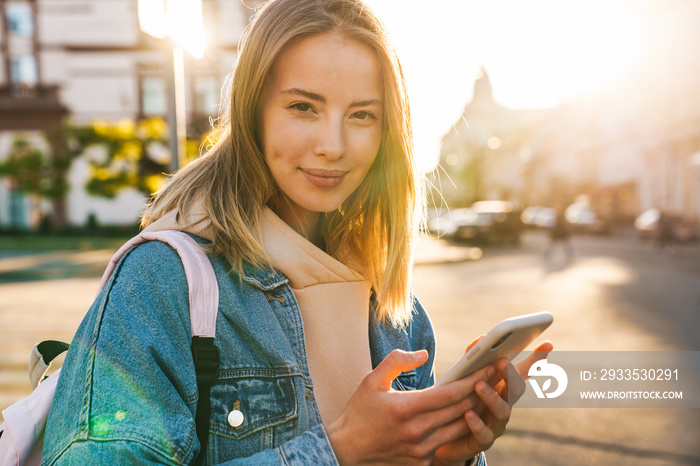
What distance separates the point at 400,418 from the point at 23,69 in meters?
35.9

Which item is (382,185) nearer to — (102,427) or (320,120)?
(320,120)

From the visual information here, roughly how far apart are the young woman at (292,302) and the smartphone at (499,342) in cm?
3

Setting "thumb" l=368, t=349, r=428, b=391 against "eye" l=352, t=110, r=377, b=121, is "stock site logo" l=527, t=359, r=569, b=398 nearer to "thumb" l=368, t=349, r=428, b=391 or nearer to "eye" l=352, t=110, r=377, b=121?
"thumb" l=368, t=349, r=428, b=391

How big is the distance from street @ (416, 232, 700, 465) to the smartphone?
0.93 metres

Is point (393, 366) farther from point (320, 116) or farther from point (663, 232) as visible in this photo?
point (663, 232)

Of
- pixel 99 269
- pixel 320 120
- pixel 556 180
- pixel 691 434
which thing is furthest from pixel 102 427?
pixel 556 180

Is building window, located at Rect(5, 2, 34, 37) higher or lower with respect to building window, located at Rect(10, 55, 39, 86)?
higher

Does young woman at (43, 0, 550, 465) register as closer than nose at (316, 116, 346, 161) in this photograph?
Yes

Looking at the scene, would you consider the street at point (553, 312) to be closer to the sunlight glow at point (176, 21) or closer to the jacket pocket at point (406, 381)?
the jacket pocket at point (406, 381)

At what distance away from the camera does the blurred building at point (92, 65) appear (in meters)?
29.9

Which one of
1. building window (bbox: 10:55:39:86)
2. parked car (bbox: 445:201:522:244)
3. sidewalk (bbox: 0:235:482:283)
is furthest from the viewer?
building window (bbox: 10:55:39:86)

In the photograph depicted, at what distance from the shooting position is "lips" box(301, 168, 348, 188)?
1594 millimetres

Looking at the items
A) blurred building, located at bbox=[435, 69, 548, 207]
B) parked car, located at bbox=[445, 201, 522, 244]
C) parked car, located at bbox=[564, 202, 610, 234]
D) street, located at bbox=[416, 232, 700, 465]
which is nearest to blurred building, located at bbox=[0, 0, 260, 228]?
parked car, located at bbox=[445, 201, 522, 244]

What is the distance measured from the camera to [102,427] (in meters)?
1.04
